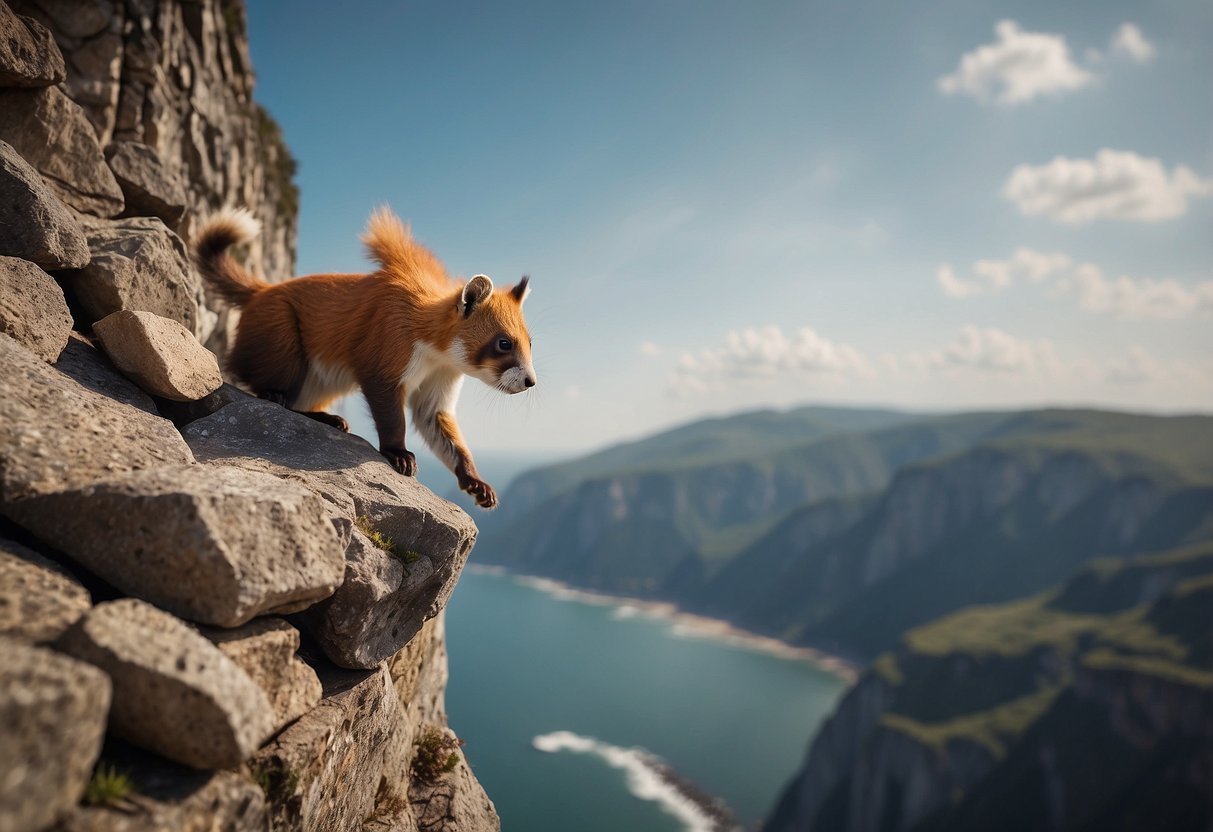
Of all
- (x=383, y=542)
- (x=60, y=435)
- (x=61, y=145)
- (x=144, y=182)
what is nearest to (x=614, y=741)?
(x=144, y=182)

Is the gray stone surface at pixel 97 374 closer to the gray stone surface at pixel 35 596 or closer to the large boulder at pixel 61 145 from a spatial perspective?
the gray stone surface at pixel 35 596

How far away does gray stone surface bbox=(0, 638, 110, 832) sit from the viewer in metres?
3.25

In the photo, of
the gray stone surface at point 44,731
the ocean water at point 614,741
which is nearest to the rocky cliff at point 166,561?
the gray stone surface at point 44,731

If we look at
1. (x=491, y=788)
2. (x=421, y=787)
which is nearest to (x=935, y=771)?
(x=491, y=788)

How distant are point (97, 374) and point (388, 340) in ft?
10.4

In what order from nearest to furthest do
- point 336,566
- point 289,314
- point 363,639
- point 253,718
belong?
1. point 253,718
2. point 336,566
3. point 363,639
4. point 289,314

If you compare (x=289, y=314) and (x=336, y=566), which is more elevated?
(x=289, y=314)

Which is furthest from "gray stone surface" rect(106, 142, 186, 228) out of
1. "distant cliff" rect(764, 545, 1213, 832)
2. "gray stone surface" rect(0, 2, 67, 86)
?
"distant cliff" rect(764, 545, 1213, 832)

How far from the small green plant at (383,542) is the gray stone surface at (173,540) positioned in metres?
2.04

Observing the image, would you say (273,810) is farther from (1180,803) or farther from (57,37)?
(1180,803)

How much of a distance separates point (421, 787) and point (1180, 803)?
498 ft

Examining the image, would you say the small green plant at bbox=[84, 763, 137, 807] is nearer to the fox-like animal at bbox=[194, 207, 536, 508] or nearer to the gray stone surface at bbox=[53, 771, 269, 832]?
the gray stone surface at bbox=[53, 771, 269, 832]

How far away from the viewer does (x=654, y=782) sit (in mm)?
135375

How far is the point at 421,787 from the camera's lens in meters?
9.21
